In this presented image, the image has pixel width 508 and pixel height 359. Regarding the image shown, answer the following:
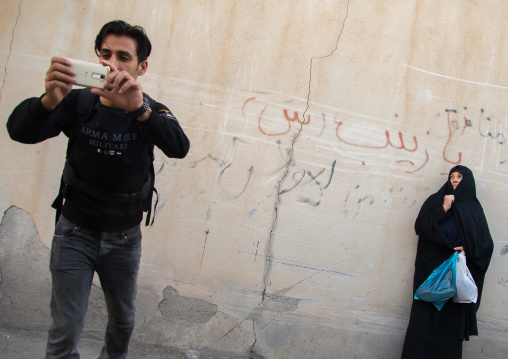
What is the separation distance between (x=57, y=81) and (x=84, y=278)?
0.88 meters

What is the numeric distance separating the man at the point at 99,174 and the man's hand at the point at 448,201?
2.12 meters

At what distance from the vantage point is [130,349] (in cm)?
351

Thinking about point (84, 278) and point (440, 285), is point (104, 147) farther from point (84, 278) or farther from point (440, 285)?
point (440, 285)

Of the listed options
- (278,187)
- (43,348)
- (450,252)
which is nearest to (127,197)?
(278,187)

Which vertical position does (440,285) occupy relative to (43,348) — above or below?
above

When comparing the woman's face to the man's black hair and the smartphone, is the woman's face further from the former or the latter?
the smartphone

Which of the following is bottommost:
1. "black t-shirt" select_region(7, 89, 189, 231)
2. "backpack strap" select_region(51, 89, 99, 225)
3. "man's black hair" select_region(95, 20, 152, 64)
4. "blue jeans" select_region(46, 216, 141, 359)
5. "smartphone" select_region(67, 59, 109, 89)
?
"blue jeans" select_region(46, 216, 141, 359)

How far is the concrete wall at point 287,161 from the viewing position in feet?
11.4

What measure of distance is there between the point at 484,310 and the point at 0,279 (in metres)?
3.66

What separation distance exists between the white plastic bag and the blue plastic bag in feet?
0.10

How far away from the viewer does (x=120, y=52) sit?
2205mm

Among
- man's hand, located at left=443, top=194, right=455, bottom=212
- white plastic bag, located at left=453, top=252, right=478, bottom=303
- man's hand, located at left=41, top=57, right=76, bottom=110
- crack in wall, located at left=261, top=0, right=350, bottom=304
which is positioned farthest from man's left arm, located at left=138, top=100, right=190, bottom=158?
white plastic bag, located at left=453, top=252, right=478, bottom=303

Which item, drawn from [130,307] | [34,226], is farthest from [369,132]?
[34,226]

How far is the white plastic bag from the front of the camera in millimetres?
3357
